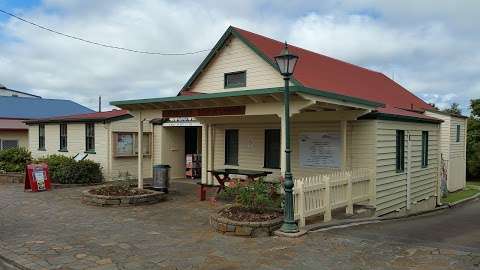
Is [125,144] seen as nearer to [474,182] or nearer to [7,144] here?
[7,144]

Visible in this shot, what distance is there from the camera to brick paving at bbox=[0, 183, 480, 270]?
6.79m

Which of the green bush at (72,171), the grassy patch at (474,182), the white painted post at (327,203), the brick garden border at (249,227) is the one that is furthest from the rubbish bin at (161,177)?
the grassy patch at (474,182)

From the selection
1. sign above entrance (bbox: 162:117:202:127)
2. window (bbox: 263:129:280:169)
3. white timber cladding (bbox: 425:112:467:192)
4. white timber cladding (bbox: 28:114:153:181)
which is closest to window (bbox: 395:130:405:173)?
window (bbox: 263:129:280:169)

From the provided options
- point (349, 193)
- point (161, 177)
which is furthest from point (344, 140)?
point (161, 177)

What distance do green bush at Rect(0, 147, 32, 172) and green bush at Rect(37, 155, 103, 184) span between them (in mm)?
2526

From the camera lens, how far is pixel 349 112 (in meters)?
11.6

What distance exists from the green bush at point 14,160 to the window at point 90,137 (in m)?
3.06

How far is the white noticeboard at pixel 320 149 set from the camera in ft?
42.1

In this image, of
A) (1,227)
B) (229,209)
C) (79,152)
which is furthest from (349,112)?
(79,152)

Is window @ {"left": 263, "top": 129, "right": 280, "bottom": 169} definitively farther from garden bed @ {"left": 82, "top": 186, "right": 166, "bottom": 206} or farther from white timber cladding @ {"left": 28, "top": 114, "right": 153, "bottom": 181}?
white timber cladding @ {"left": 28, "top": 114, "right": 153, "bottom": 181}

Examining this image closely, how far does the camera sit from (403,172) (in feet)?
44.9

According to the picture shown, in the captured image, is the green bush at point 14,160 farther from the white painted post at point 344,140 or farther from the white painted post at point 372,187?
the white painted post at point 372,187

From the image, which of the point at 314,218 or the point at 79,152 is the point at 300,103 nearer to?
the point at 314,218

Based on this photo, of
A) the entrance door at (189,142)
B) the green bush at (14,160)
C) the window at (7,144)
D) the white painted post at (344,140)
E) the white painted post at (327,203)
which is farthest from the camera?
the window at (7,144)
